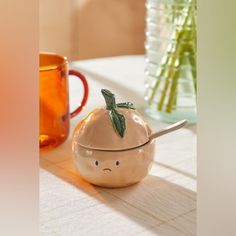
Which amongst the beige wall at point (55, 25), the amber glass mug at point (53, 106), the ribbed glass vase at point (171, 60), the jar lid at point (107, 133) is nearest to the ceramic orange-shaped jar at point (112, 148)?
the jar lid at point (107, 133)

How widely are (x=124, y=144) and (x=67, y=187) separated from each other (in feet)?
0.28

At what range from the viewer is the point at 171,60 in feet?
3.26

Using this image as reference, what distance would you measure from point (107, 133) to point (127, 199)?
0.26ft

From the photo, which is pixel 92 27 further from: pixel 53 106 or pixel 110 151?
pixel 110 151

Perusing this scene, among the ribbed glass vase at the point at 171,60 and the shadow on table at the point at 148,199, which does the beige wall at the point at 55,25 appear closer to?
the ribbed glass vase at the point at 171,60

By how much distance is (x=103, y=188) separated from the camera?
683 millimetres

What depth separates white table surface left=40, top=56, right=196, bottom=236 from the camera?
58 centimetres

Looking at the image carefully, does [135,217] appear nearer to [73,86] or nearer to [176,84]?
[176,84]

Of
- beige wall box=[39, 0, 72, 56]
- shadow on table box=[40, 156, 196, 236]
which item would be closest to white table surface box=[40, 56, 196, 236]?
shadow on table box=[40, 156, 196, 236]

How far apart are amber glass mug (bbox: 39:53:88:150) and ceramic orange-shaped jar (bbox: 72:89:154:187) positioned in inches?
5.3

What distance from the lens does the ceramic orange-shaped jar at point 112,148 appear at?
660 mm

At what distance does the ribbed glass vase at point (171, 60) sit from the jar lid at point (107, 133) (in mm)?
264

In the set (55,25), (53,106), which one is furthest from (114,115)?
(55,25)
